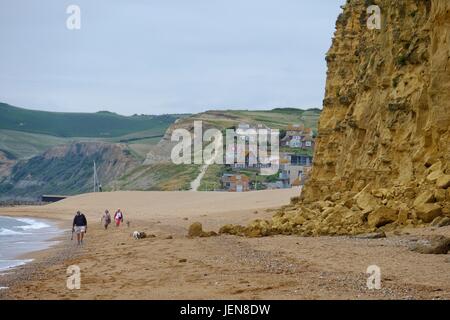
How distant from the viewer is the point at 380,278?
995cm

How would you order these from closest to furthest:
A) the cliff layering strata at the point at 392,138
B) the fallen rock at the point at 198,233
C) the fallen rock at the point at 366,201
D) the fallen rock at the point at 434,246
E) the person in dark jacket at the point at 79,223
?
the fallen rock at the point at 434,246 → the cliff layering strata at the point at 392,138 → the fallen rock at the point at 366,201 → the fallen rock at the point at 198,233 → the person in dark jacket at the point at 79,223

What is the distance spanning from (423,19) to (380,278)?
13.1 meters

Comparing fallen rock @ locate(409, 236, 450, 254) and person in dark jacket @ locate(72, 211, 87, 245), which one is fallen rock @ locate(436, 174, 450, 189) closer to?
fallen rock @ locate(409, 236, 450, 254)

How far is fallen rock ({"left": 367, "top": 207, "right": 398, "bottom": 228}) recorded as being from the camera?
17.0m

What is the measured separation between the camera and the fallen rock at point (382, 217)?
1705 centimetres

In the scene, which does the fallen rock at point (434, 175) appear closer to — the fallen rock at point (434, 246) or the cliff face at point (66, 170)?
the fallen rock at point (434, 246)

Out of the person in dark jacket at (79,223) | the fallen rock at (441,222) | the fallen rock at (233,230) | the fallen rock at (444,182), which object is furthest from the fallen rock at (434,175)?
the person in dark jacket at (79,223)

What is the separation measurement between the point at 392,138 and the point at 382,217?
4.24 meters

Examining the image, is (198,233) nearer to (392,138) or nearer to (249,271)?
(392,138)

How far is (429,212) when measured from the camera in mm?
16141

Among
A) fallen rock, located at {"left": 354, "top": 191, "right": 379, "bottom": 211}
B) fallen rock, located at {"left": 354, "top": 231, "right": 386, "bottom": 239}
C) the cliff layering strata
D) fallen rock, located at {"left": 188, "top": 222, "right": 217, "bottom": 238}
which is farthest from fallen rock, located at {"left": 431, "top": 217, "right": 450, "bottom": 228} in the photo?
fallen rock, located at {"left": 188, "top": 222, "right": 217, "bottom": 238}

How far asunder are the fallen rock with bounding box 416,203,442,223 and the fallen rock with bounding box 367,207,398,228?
0.77m
